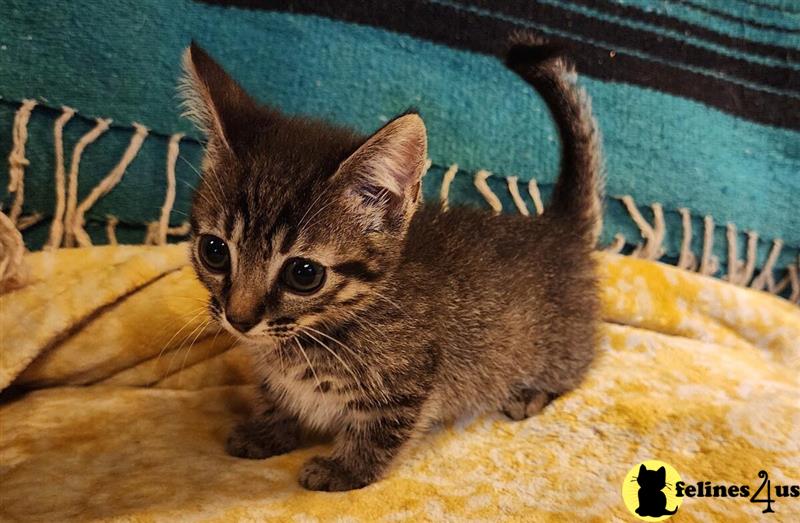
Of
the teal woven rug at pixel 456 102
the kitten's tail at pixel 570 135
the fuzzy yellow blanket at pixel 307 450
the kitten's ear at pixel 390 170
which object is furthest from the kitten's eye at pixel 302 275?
the kitten's tail at pixel 570 135

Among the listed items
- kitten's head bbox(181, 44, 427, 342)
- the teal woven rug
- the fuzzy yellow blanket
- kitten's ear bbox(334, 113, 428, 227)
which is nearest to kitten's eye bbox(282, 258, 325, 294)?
kitten's head bbox(181, 44, 427, 342)

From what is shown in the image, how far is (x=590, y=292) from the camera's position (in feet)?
4.31

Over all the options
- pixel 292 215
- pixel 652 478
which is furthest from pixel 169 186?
pixel 652 478

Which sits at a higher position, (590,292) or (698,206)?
(698,206)

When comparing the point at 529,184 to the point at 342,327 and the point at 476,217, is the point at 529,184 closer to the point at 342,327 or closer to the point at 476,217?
the point at 476,217

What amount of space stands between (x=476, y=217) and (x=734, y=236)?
796mm

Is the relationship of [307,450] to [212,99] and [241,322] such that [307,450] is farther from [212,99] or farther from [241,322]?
[212,99]

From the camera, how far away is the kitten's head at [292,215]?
2.89 feet

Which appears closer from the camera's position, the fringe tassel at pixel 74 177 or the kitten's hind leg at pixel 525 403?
the kitten's hind leg at pixel 525 403

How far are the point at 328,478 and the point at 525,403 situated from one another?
42cm

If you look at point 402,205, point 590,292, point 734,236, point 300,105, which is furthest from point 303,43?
point 734,236

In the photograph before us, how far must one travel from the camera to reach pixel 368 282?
956 millimetres

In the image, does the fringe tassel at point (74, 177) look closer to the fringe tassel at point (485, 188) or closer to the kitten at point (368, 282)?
the kitten at point (368, 282)

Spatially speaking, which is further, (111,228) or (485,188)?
(485,188)
